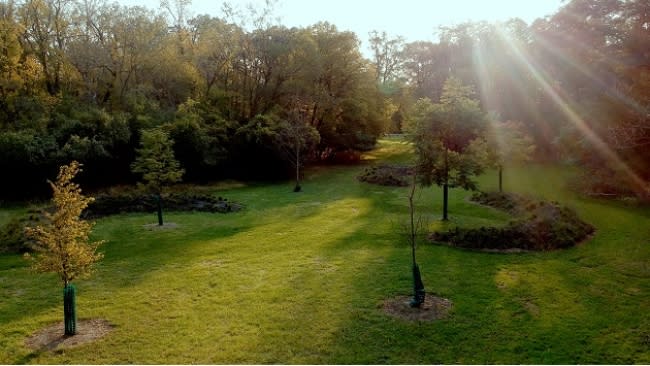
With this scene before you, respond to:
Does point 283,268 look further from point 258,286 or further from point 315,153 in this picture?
point 315,153

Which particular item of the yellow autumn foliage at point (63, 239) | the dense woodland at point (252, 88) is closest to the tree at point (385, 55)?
the dense woodland at point (252, 88)

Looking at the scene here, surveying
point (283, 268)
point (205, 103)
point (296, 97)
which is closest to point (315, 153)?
point (296, 97)

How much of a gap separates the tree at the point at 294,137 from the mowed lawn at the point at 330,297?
45.5ft

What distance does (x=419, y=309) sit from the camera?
12.4 m

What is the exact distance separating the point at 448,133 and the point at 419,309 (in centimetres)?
1122

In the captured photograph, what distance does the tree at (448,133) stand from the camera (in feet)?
69.8

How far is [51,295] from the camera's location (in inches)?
555

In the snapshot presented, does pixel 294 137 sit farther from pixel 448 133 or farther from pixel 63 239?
pixel 63 239

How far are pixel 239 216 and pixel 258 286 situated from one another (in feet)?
37.1

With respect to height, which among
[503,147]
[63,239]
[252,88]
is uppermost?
[252,88]

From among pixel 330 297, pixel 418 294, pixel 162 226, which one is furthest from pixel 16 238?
pixel 418 294

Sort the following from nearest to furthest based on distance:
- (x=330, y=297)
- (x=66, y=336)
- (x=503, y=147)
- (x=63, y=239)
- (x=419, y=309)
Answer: (x=66, y=336) → (x=63, y=239) → (x=419, y=309) → (x=330, y=297) → (x=503, y=147)

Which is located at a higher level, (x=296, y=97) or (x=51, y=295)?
(x=296, y=97)

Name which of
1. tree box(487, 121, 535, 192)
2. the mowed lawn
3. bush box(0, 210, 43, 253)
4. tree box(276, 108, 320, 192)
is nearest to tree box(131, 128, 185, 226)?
the mowed lawn
